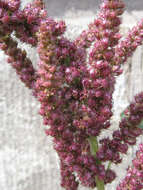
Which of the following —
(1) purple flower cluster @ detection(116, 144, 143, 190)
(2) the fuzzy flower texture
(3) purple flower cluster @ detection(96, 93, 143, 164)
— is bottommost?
(1) purple flower cluster @ detection(116, 144, 143, 190)

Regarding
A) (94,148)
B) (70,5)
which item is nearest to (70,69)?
(94,148)

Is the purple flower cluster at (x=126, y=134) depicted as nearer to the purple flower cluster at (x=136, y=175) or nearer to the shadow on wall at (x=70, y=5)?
the purple flower cluster at (x=136, y=175)

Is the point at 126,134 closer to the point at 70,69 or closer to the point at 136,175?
the point at 136,175

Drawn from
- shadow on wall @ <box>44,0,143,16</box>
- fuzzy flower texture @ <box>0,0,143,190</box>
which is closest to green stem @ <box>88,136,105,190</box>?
fuzzy flower texture @ <box>0,0,143,190</box>

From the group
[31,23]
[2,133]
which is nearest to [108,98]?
[31,23]

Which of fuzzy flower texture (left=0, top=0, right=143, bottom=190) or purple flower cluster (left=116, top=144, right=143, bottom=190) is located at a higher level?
fuzzy flower texture (left=0, top=0, right=143, bottom=190)

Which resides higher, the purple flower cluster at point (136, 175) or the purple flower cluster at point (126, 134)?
the purple flower cluster at point (126, 134)

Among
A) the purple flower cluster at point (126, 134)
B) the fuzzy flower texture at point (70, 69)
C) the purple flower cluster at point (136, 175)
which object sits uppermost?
the fuzzy flower texture at point (70, 69)

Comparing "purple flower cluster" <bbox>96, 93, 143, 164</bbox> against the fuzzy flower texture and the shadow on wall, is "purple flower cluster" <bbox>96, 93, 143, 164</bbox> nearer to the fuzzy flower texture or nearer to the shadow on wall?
the fuzzy flower texture

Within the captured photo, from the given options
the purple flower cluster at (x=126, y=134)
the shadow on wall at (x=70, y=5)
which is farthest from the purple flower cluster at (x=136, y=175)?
the shadow on wall at (x=70, y=5)

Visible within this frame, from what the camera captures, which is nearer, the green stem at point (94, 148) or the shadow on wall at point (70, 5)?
the green stem at point (94, 148)

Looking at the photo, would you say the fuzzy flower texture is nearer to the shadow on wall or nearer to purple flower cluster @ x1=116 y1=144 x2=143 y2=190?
purple flower cluster @ x1=116 y1=144 x2=143 y2=190

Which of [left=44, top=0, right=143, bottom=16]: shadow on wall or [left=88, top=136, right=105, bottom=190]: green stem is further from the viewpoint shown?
[left=44, top=0, right=143, bottom=16]: shadow on wall
